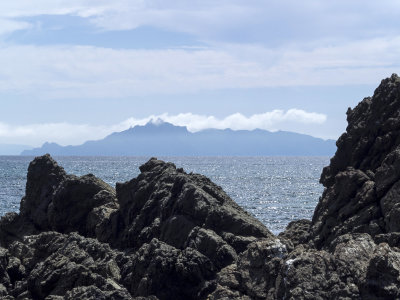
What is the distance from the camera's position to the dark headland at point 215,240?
20.3 metres

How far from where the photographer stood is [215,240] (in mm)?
30656

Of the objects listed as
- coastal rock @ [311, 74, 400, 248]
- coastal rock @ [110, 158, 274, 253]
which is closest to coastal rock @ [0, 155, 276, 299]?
coastal rock @ [110, 158, 274, 253]

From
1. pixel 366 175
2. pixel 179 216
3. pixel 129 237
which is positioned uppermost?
pixel 366 175

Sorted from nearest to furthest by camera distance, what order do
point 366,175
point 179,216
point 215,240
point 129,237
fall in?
point 215,240
point 366,175
point 179,216
point 129,237

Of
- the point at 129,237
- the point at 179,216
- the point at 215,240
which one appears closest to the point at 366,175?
the point at 215,240

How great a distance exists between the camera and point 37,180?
5325 centimetres

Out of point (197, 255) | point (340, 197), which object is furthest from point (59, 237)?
point (340, 197)

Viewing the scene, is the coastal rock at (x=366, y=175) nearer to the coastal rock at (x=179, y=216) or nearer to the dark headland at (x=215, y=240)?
the dark headland at (x=215, y=240)

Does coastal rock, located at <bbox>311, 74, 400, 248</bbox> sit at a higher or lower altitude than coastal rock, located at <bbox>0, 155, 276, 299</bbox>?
higher

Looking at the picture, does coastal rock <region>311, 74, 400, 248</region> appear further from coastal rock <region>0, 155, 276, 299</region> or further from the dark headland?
coastal rock <region>0, 155, 276, 299</region>

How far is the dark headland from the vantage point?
66.6ft

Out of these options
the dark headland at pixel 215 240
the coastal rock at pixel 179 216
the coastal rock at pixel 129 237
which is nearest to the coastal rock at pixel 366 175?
the dark headland at pixel 215 240

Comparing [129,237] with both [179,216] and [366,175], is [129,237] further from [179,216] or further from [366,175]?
[366,175]

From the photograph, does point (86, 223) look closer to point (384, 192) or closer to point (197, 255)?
point (197, 255)
